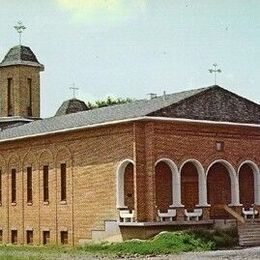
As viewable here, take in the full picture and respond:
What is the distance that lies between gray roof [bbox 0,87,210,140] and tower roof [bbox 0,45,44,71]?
692cm

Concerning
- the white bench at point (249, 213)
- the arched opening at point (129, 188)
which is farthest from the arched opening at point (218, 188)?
the arched opening at point (129, 188)

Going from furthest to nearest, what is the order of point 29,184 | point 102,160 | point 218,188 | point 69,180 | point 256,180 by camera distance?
point 29,184 < point 69,180 < point 256,180 < point 218,188 < point 102,160

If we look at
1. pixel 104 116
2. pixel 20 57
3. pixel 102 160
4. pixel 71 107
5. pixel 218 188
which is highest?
pixel 20 57

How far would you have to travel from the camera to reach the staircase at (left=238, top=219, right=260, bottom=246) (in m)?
37.1

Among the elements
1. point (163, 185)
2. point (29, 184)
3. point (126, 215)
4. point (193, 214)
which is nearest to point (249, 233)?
point (193, 214)

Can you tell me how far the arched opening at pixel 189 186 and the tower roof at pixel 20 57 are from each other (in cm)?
1997

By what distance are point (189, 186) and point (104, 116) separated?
19.4ft

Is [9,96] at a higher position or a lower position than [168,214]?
higher

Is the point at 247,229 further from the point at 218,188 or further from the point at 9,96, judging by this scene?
the point at 9,96

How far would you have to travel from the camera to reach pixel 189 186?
4003cm

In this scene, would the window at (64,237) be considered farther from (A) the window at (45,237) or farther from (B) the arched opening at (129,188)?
(B) the arched opening at (129,188)

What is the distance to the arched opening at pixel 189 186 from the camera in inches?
1566

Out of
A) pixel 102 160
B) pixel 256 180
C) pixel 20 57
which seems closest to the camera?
pixel 102 160

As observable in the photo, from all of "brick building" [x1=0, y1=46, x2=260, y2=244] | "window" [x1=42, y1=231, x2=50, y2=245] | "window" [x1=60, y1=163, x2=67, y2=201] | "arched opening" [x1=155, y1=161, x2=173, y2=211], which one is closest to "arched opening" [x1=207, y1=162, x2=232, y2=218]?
"brick building" [x1=0, y1=46, x2=260, y2=244]
